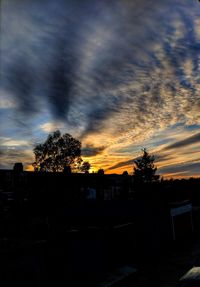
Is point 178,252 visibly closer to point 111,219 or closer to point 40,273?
point 111,219

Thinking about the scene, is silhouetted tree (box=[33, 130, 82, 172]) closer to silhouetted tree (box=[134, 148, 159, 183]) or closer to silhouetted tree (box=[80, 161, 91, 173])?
silhouetted tree (box=[80, 161, 91, 173])

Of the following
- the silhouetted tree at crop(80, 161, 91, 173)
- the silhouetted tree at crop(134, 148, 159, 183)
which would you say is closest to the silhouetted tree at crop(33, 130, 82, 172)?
the silhouetted tree at crop(80, 161, 91, 173)

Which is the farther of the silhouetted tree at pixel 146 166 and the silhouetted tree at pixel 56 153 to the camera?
the silhouetted tree at pixel 146 166

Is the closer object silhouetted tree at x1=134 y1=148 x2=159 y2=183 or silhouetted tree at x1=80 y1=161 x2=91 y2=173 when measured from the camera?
silhouetted tree at x1=80 y1=161 x2=91 y2=173

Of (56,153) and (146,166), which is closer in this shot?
(56,153)

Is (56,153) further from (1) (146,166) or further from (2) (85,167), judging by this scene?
(1) (146,166)

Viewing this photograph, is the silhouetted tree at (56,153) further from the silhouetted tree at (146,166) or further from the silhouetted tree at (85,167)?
the silhouetted tree at (146,166)

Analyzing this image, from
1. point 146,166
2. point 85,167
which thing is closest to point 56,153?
point 85,167

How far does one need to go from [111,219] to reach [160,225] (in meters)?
4.12

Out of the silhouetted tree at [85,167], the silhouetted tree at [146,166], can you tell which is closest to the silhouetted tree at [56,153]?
the silhouetted tree at [85,167]

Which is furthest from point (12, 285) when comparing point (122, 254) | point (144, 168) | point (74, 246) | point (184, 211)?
point (144, 168)

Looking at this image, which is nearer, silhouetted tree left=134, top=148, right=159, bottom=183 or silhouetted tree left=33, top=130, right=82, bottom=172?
silhouetted tree left=33, top=130, right=82, bottom=172

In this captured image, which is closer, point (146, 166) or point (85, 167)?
point (85, 167)

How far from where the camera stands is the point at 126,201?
27812mm
